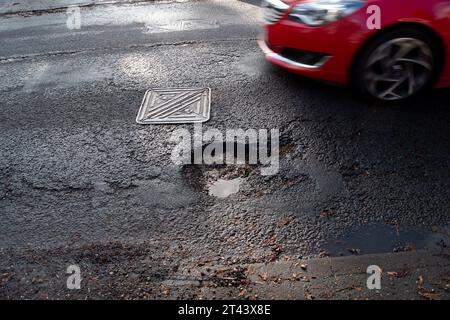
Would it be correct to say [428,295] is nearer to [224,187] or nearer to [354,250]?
[354,250]

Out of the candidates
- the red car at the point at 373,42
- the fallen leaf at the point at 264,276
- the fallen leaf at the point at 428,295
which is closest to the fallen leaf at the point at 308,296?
the fallen leaf at the point at 264,276

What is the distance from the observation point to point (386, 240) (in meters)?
2.87

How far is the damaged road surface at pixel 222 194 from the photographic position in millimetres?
2707

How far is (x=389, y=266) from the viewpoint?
2.68 meters

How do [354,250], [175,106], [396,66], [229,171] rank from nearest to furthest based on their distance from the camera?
[354,250]
[229,171]
[396,66]
[175,106]

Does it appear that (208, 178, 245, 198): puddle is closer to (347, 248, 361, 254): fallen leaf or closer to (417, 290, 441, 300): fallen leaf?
(347, 248, 361, 254): fallen leaf

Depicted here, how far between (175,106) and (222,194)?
1.51m

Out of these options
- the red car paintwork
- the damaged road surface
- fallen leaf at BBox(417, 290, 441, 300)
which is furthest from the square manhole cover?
fallen leaf at BBox(417, 290, 441, 300)

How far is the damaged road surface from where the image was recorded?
2707 mm

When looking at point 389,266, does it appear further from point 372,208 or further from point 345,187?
point 345,187

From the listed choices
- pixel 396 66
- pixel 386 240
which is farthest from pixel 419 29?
pixel 386 240

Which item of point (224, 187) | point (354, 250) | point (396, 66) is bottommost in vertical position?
point (354, 250)

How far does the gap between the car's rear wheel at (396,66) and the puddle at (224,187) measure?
173cm

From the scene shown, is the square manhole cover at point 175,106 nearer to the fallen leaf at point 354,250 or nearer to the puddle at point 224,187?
the puddle at point 224,187
